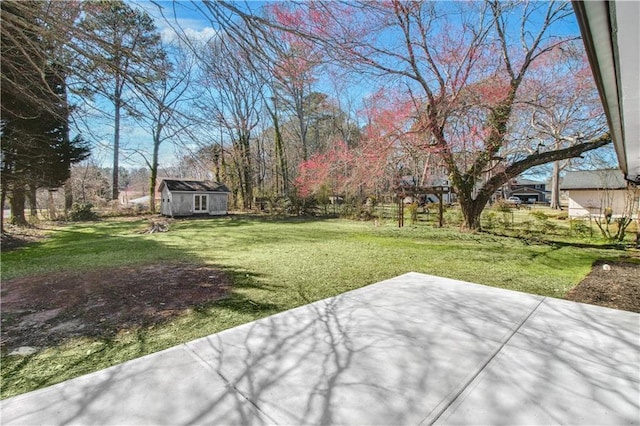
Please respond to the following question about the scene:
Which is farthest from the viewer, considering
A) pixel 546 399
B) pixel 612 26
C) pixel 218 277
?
pixel 218 277

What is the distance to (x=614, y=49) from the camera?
123cm

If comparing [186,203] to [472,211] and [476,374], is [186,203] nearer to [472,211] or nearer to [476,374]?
[472,211]

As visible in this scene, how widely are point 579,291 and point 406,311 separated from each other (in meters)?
2.61

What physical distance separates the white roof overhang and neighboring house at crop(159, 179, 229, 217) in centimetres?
1878

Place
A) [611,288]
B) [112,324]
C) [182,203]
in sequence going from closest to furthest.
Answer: [112,324]
[611,288]
[182,203]

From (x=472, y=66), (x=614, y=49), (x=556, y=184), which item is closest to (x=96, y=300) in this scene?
(x=614, y=49)

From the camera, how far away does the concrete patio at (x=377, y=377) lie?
144 cm

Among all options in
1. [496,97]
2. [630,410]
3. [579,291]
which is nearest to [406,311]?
[630,410]

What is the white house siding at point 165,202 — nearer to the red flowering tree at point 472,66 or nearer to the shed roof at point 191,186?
the shed roof at point 191,186

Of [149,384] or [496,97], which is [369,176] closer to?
[496,97]

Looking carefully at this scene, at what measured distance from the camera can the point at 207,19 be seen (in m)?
2.18

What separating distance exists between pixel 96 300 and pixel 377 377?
3331 mm

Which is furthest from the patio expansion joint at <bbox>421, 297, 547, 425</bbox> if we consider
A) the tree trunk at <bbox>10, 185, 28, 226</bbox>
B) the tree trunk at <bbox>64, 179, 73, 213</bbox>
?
the tree trunk at <bbox>64, 179, 73, 213</bbox>

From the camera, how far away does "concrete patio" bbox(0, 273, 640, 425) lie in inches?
56.9
